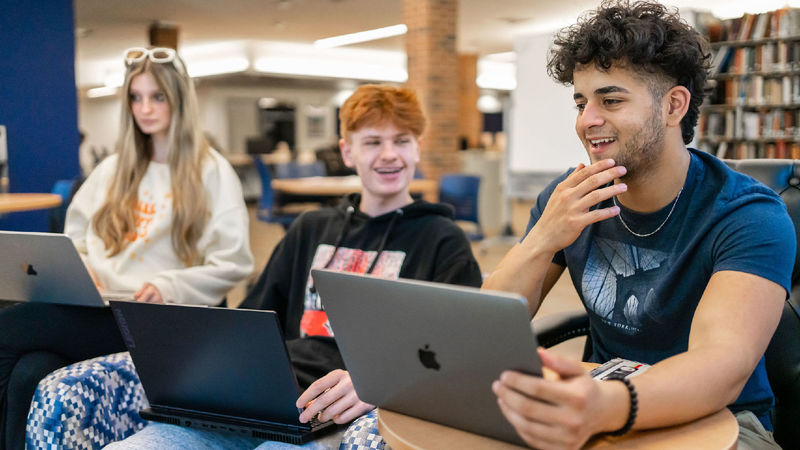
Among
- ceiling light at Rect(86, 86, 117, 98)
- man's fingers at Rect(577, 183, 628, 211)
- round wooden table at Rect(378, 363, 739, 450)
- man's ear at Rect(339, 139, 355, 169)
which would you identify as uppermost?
ceiling light at Rect(86, 86, 117, 98)

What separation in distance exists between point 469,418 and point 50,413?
38.7 inches

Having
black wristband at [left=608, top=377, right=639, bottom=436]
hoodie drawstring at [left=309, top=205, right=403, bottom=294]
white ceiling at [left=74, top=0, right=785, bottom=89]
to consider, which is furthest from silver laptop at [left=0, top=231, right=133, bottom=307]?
white ceiling at [left=74, top=0, right=785, bottom=89]

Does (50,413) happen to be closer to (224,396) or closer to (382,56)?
(224,396)

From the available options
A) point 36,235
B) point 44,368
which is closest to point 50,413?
point 44,368

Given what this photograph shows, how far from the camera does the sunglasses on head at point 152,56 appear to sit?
7.10 ft

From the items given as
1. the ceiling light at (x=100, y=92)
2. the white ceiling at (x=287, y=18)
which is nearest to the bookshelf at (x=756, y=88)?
the white ceiling at (x=287, y=18)

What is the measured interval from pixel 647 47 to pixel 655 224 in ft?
1.04

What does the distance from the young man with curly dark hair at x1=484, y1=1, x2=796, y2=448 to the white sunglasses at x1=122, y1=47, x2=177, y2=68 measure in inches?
50.7

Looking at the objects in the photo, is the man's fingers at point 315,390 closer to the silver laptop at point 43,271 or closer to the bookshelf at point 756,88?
the silver laptop at point 43,271

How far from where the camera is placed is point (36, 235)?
62.1 inches

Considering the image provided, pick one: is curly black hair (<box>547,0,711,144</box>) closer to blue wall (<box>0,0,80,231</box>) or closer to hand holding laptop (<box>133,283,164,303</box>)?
hand holding laptop (<box>133,283,164,303</box>)

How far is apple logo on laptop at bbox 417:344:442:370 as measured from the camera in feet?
2.91

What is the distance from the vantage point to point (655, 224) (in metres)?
1.28

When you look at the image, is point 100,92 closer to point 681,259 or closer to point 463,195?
point 463,195
